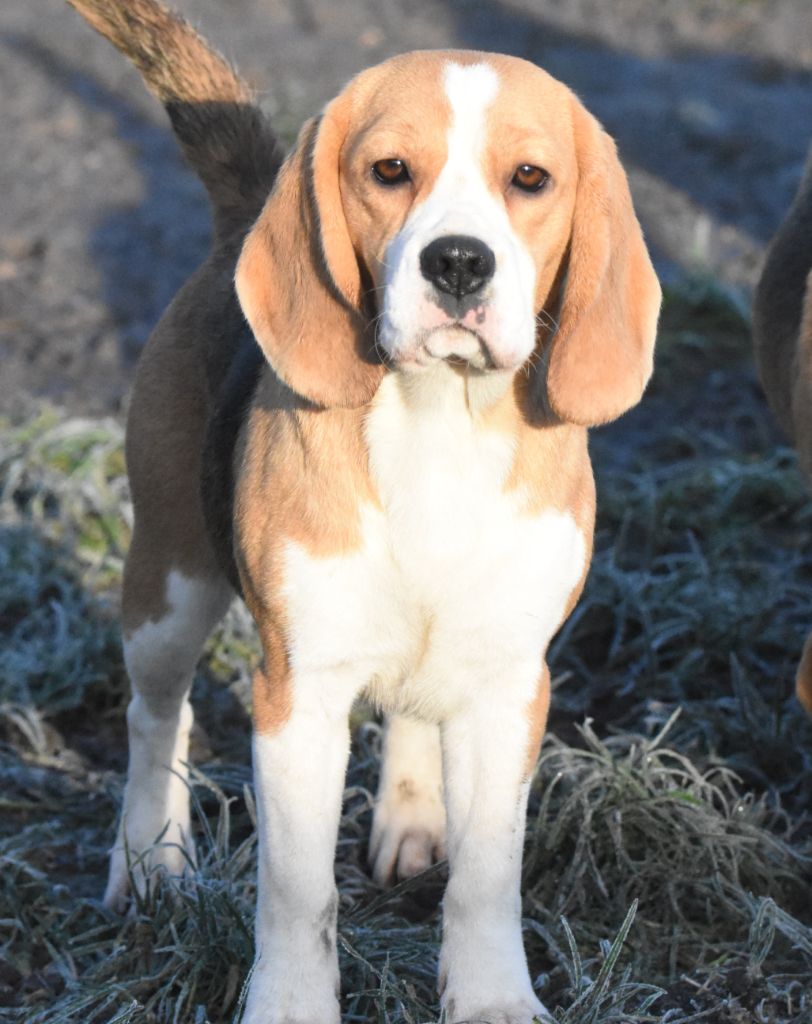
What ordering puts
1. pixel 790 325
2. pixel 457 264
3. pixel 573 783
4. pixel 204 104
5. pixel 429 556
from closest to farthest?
1. pixel 457 264
2. pixel 429 556
3. pixel 204 104
4. pixel 573 783
5. pixel 790 325

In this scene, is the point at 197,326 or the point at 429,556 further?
the point at 197,326

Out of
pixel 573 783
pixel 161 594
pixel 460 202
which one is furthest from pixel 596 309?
pixel 573 783

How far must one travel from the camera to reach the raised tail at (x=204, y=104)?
13.7 ft

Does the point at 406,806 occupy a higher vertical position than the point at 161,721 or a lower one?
A: lower

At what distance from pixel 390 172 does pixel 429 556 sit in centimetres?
74

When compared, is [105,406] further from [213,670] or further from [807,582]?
[807,582]

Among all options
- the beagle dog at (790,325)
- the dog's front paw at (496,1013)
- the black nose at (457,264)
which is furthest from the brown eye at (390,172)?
the beagle dog at (790,325)

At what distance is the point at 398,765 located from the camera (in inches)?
167

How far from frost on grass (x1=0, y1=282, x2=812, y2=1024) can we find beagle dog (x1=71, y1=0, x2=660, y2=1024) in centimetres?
27

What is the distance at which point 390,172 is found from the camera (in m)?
3.08

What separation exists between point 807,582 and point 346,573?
295cm

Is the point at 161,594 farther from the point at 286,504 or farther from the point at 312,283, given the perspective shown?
the point at 312,283

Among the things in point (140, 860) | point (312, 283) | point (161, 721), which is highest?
point (312, 283)

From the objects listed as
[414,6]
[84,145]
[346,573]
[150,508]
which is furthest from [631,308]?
[414,6]
